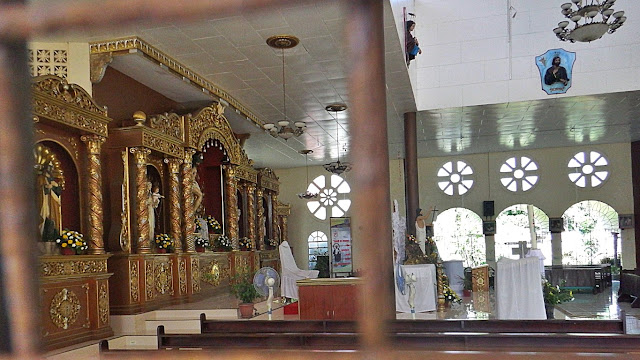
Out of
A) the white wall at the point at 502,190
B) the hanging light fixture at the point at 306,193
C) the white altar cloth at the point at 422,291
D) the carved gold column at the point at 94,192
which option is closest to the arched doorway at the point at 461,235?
the white wall at the point at 502,190

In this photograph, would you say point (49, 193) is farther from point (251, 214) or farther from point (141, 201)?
point (251, 214)

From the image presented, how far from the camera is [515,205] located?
21125 millimetres

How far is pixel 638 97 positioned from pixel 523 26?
10.1 feet

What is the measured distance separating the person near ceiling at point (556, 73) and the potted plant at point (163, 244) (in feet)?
26.4

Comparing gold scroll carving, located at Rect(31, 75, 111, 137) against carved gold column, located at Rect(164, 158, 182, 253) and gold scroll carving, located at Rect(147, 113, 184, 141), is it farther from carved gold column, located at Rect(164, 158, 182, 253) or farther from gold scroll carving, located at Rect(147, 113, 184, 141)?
carved gold column, located at Rect(164, 158, 182, 253)

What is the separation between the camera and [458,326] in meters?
5.11

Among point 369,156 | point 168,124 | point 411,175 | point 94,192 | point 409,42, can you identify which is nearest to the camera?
point 369,156

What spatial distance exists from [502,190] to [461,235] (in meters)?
2.31

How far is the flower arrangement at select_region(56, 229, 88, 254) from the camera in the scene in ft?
22.7

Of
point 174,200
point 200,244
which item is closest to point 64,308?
point 174,200

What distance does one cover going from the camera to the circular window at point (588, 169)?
20.2 metres

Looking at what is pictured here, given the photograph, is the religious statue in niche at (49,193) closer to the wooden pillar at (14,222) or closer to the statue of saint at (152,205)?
the statue of saint at (152,205)

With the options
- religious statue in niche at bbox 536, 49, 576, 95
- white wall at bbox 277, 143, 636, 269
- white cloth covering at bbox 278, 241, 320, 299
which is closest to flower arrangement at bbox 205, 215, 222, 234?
white cloth covering at bbox 278, 241, 320, 299

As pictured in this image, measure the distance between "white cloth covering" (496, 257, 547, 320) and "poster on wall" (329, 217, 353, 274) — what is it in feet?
44.8
